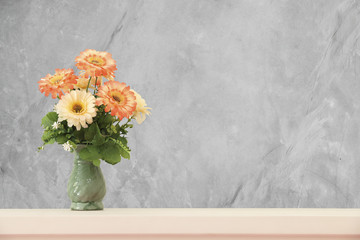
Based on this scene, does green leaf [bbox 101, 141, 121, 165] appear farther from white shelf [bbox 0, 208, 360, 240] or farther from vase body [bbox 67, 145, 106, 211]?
white shelf [bbox 0, 208, 360, 240]

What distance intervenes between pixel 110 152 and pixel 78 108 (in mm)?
143

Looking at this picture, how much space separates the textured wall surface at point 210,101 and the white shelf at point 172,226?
0.82 metres

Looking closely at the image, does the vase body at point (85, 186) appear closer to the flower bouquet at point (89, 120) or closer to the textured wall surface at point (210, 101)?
the flower bouquet at point (89, 120)

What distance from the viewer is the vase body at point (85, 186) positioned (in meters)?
1.24

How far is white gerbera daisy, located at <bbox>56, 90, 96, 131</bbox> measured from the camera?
1.18 m

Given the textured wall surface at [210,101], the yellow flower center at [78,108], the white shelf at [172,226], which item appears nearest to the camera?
the white shelf at [172,226]

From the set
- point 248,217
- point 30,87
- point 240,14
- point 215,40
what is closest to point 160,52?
point 215,40

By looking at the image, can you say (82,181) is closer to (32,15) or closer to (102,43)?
(102,43)

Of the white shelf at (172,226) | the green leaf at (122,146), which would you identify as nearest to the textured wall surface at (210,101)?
the green leaf at (122,146)

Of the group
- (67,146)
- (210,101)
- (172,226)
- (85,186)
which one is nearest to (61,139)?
(67,146)

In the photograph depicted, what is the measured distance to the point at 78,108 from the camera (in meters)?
1.22

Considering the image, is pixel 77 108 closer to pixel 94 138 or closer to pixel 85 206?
pixel 94 138

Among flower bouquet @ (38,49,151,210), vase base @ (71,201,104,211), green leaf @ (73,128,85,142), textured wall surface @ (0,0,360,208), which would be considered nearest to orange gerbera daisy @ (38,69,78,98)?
flower bouquet @ (38,49,151,210)

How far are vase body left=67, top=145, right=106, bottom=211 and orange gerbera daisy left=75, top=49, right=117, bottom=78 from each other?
0.20 meters
